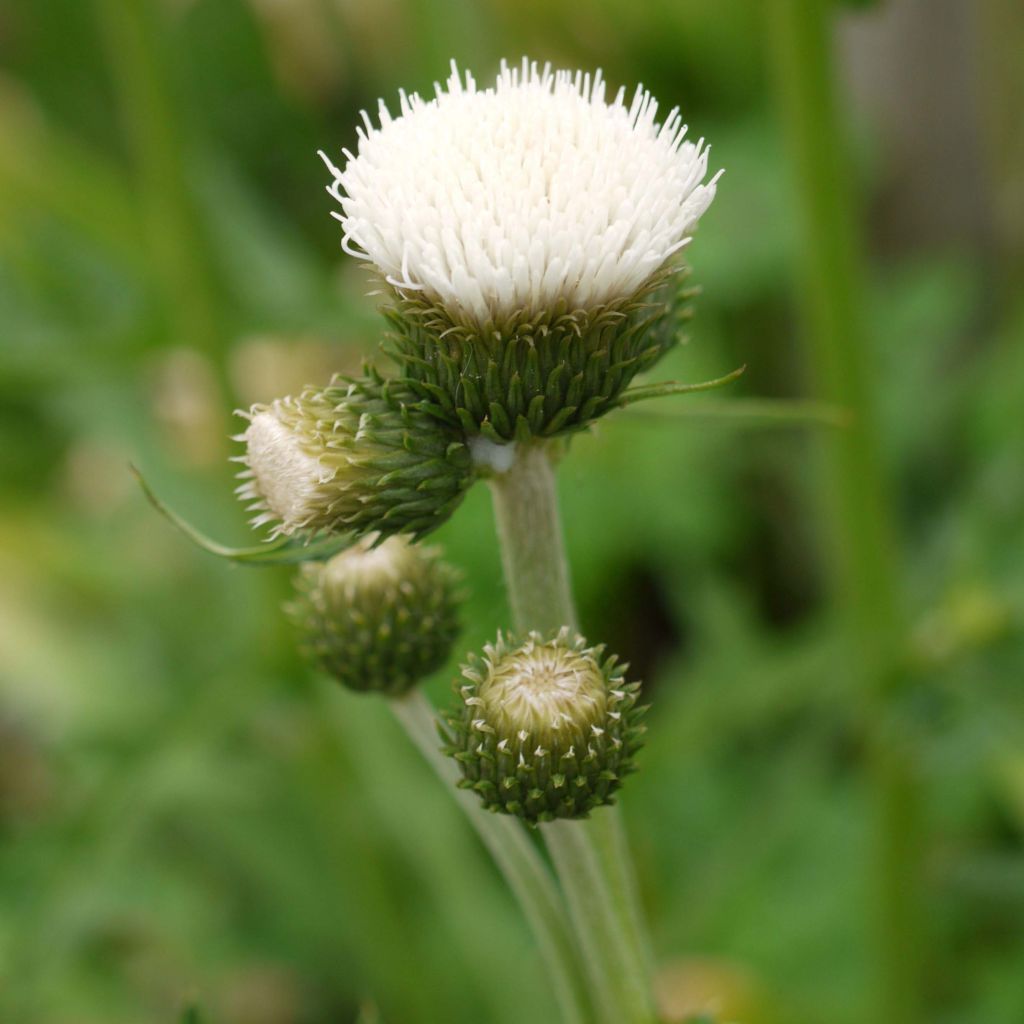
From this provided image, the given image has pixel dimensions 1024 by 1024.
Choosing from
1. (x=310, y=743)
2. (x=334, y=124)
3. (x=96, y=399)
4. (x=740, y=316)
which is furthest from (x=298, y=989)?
(x=334, y=124)

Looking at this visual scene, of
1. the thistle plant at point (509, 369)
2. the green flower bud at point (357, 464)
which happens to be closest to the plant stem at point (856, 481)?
the thistle plant at point (509, 369)

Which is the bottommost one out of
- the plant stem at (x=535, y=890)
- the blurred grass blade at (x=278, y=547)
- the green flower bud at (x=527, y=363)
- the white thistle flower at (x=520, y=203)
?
the plant stem at (x=535, y=890)

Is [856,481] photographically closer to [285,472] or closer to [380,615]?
[380,615]

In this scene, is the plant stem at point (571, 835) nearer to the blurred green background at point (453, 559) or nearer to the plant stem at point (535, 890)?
the plant stem at point (535, 890)

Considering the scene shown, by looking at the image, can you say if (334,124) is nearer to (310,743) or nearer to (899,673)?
(310,743)

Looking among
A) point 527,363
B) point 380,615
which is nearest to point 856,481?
point 380,615

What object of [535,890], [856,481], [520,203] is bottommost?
[535,890]
